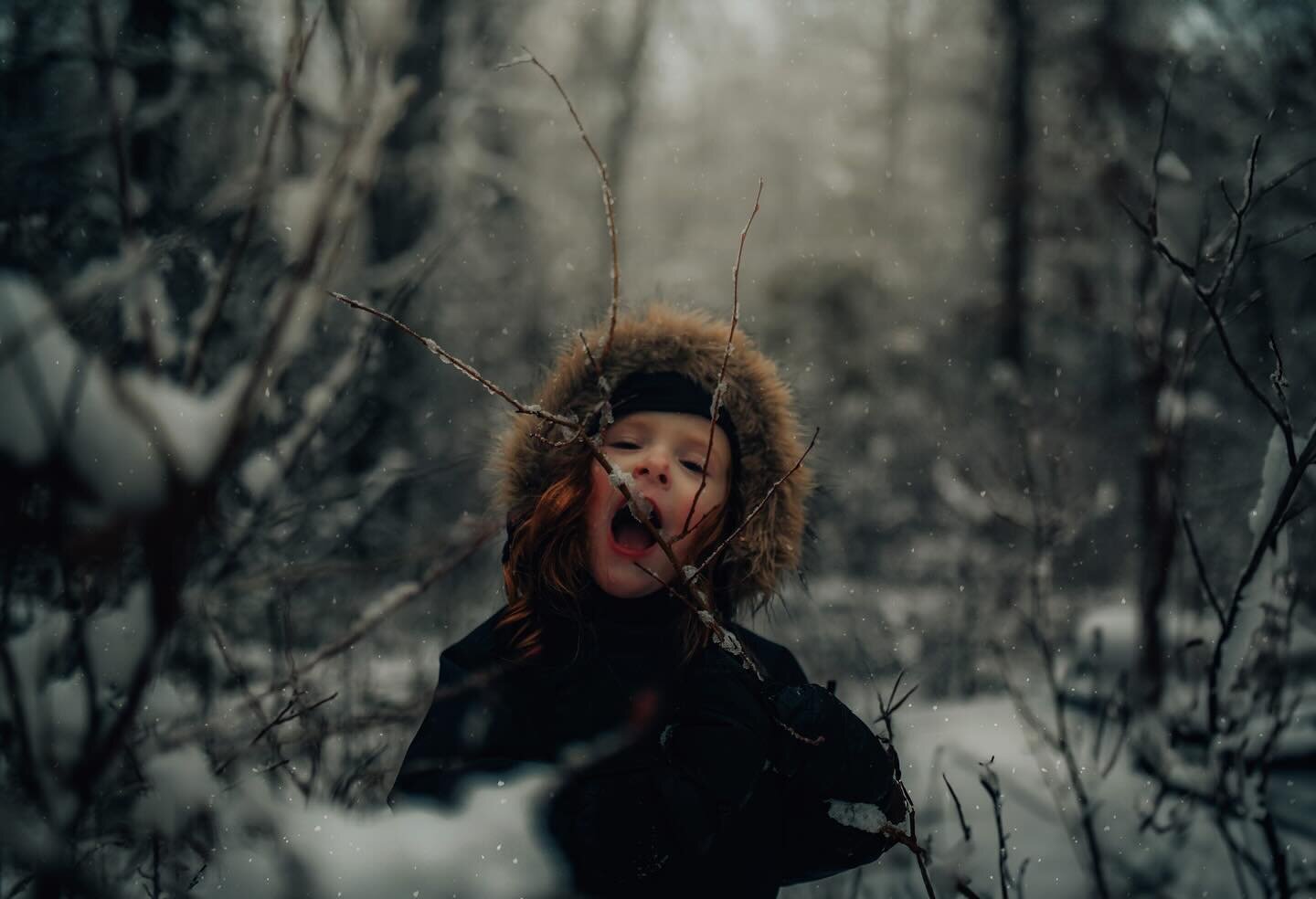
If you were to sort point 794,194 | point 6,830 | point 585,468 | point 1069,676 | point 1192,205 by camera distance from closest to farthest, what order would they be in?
point 6,830
point 585,468
point 1069,676
point 1192,205
point 794,194

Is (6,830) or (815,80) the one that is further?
(815,80)

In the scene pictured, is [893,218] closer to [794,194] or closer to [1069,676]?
[794,194]

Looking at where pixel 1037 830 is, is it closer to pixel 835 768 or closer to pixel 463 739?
pixel 835 768

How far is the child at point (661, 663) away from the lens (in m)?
1.19

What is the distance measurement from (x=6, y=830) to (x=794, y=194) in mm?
12479

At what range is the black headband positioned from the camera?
154 cm

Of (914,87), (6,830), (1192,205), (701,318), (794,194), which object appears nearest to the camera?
(6,830)

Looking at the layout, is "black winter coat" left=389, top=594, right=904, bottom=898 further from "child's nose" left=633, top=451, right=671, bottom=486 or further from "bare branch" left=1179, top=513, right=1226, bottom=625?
"bare branch" left=1179, top=513, right=1226, bottom=625

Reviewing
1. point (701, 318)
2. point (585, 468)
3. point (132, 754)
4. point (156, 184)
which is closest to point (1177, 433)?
point (701, 318)

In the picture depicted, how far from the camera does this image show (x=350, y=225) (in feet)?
3.05

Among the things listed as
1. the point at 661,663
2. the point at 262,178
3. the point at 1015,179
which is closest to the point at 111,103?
the point at 262,178

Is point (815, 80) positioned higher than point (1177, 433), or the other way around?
point (815, 80)

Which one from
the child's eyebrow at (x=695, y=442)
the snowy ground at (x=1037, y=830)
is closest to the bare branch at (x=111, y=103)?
the child's eyebrow at (x=695, y=442)

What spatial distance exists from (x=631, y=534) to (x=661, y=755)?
1.15 feet
